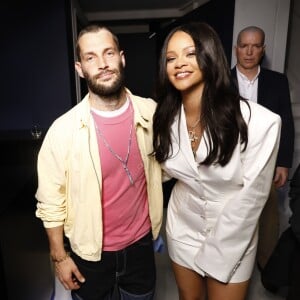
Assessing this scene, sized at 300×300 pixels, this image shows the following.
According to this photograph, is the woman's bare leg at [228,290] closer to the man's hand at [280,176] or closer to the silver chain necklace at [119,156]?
the silver chain necklace at [119,156]

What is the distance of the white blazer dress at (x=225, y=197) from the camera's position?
1.03 m

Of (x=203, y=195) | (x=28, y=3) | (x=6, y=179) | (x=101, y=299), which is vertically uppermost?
(x=28, y=3)

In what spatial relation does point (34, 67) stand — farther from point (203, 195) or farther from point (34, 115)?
point (203, 195)

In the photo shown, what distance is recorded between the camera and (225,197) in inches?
44.1

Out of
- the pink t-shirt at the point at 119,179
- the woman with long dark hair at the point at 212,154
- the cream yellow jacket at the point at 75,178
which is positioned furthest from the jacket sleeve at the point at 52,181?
the woman with long dark hair at the point at 212,154

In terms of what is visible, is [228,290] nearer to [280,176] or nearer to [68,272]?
[68,272]

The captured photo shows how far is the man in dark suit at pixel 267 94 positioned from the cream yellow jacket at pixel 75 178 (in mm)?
1105

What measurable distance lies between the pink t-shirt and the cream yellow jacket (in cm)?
3

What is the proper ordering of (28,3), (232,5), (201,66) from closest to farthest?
(201,66) → (28,3) → (232,5)

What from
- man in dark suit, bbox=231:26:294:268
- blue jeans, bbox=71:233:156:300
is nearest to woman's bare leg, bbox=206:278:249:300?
blue jeans, bbox=71:233:156:300

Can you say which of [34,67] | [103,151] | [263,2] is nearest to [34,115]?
[34,67]

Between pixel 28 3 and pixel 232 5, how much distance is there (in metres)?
1.85

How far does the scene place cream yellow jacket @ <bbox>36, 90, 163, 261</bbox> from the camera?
1.06 metres

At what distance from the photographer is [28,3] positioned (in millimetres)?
2445
